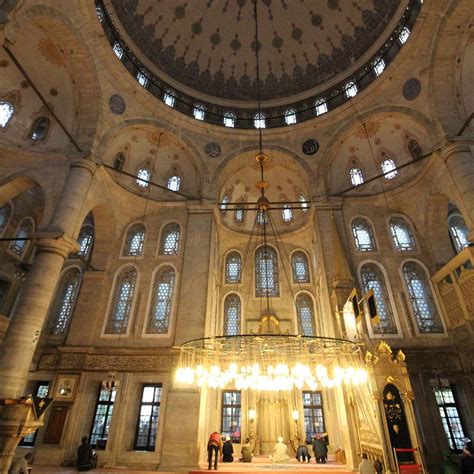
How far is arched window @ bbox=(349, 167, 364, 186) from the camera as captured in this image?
1510 cm

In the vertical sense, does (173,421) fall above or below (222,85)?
below

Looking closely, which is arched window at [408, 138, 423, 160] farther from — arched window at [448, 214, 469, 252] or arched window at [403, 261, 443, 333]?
arched window at [403, 261, 443, 333]

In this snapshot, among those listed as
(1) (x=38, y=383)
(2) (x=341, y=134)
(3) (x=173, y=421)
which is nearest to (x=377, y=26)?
(2) (x=341, y=134)

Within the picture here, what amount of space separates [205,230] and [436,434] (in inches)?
440

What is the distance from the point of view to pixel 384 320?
39.4ft

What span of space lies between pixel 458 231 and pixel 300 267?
7591mm

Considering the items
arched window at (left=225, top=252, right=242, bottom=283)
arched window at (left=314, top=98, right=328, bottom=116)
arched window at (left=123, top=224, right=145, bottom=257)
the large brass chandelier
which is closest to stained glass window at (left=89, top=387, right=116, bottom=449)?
the large brass chandelier

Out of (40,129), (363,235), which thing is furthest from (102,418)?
(363,235)

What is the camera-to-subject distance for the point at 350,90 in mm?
15422

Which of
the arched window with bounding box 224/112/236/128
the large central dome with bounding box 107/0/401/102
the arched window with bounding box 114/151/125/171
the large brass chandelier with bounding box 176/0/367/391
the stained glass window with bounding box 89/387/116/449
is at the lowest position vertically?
the stained glass window with bounding box 89/387/116/449

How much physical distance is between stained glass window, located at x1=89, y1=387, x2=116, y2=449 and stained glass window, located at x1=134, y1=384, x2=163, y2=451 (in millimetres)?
1081

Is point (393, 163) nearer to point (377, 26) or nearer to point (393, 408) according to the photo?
point (377, 26)

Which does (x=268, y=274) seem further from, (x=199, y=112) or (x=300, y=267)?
(x=199, y=112)

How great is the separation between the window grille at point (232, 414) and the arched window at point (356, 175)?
456 inches
